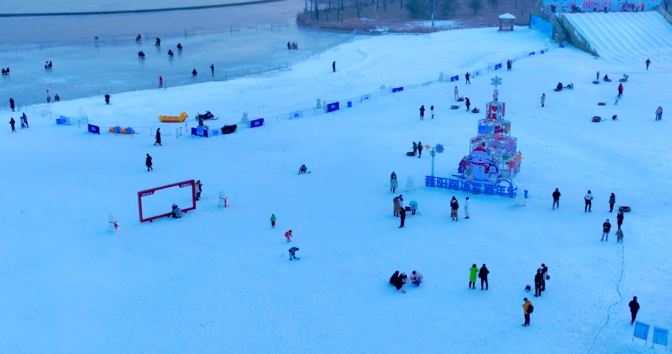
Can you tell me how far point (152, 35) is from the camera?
269 feet

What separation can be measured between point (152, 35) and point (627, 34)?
48160mm

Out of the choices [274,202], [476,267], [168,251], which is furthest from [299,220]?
[476,267]

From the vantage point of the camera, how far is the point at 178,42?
7600 centimetres

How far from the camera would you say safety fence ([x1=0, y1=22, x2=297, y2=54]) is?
71375mm

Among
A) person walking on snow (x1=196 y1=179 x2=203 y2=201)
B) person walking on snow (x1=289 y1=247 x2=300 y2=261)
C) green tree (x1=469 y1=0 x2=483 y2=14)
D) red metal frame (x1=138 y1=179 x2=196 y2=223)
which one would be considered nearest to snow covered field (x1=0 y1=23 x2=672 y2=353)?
person walking on snow (x1=289 y1=247 x2=300 y2=261)

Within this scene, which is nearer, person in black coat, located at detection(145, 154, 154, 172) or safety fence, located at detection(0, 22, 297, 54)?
person in black coat, located at detection(145, 154, 154, 172)

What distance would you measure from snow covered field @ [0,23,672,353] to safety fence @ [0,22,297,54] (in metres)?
29.7

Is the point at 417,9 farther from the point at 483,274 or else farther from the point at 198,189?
the point at 483,274

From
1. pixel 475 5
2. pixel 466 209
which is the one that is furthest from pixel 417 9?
pixel 466 209

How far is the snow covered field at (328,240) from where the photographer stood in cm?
1983

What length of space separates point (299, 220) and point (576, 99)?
83.8ft

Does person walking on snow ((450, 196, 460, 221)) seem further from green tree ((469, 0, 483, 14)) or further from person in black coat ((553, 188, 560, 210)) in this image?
green tree ((469, 0, 483, 14))

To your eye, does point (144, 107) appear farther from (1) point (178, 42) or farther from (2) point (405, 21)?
(2) point (405, 21)

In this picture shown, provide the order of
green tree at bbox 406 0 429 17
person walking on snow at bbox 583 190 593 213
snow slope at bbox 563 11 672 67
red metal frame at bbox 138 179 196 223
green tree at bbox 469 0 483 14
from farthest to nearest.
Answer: green tree at bbox 469 0 483 14, green tree at bbox 406 0 429 17, snow slope at bbox 563 11 672 67, person walking on snow at bbox 583 190 593 213, red metal frame at bbox 138 179 196 223
